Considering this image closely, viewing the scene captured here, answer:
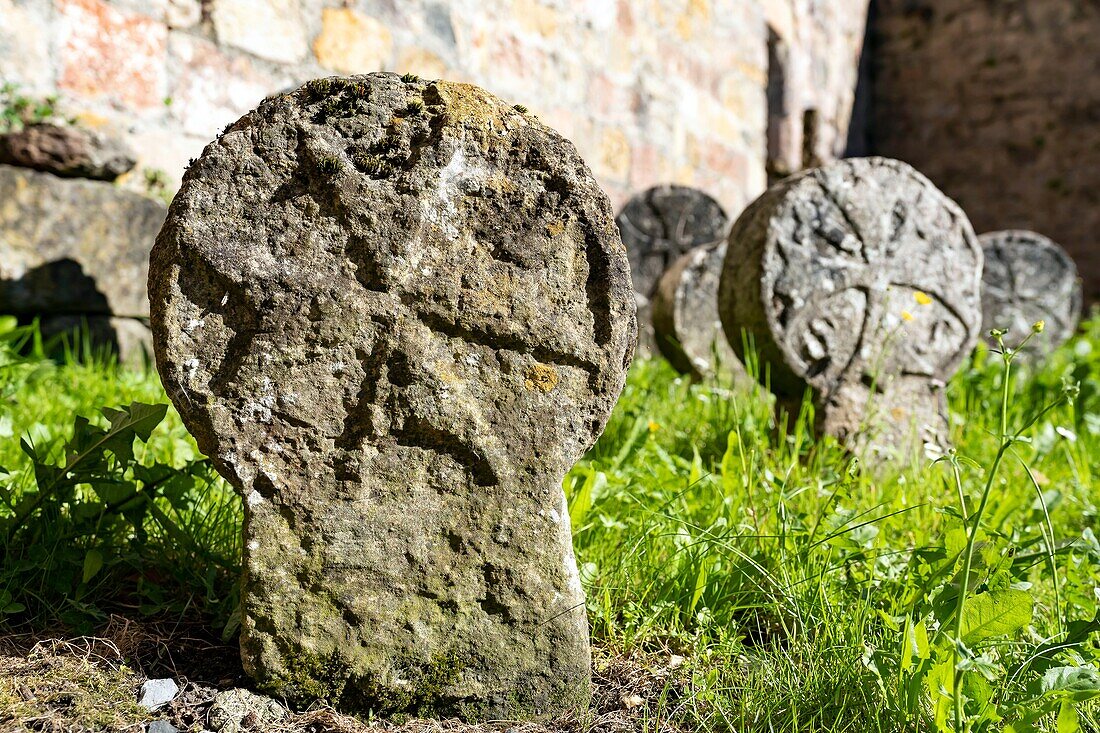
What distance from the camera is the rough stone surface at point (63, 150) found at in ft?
10.2

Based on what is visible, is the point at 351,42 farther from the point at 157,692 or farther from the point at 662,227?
the point at 157,692

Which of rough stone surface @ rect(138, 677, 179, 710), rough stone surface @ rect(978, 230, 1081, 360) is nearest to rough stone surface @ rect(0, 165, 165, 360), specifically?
rough stone surface @ rect(138, 677, 179, 710)

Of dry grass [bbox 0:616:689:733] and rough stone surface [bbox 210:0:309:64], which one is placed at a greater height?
rough stone surface [bbox 210:0:309:64]

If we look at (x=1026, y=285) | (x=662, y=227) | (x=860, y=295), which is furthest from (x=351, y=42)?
(x=1026, y=285)

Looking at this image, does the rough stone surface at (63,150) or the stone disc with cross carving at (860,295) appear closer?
the stone disc with cross carving at (860,295)

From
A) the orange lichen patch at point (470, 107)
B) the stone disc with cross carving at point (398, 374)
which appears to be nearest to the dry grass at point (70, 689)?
the stone disc with cross carving at point (398, 374)

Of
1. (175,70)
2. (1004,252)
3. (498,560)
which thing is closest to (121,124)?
(175,70)

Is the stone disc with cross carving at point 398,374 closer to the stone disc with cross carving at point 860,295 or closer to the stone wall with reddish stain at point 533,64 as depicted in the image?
the stone disc with cross carving at point 860,295

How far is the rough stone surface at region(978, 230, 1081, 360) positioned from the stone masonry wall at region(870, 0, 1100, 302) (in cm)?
420

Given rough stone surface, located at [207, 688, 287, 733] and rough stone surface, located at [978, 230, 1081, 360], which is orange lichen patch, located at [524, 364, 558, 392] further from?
rough stone surface, located at [978, 230, 1081, 360]

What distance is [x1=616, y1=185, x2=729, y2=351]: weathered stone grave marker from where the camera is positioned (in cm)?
511

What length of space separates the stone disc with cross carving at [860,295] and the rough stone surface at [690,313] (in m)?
1.01

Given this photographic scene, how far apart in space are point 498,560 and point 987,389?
3103 mm

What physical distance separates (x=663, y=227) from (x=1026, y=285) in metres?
1.97
